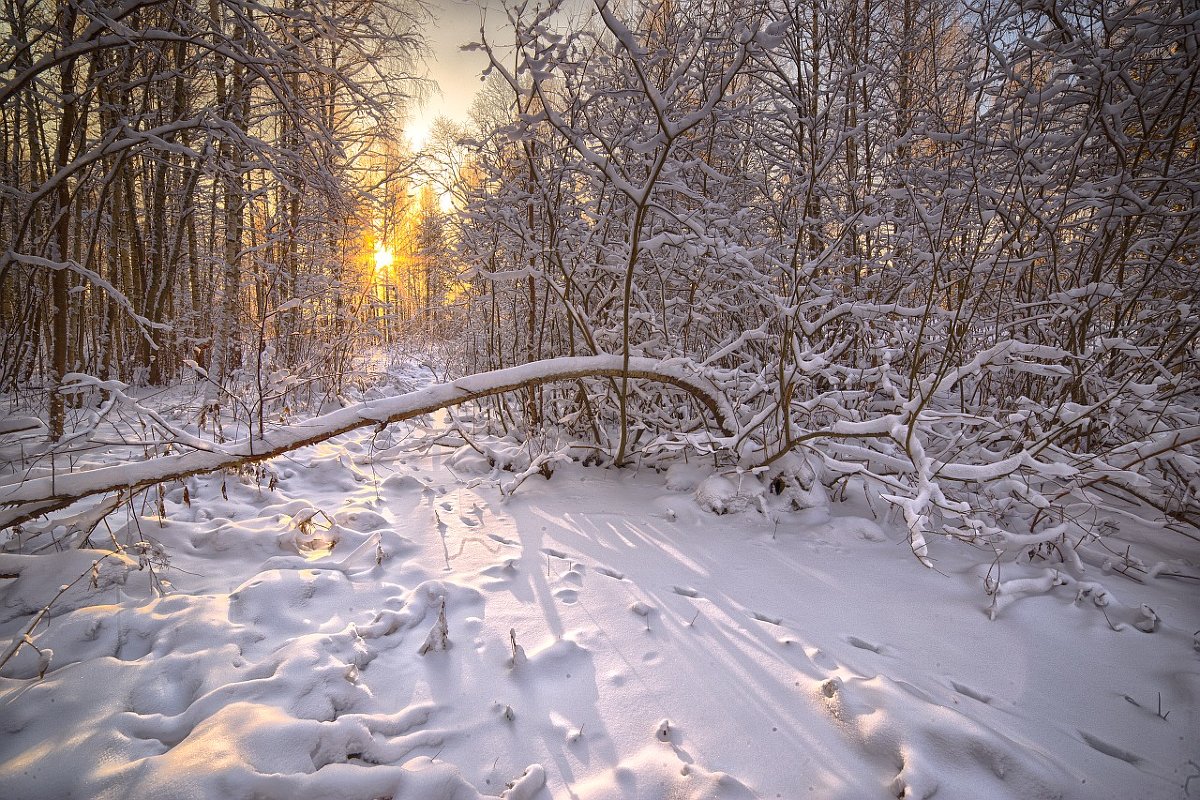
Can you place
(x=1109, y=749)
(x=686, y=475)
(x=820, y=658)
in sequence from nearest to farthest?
(x=1109, y=749) → (x=820, y=658) → (x=686, y=475)

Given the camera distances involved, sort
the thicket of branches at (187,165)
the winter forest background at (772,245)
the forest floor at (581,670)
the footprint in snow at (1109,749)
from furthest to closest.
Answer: the thicket of branches at (187,165) → the winter forest background at (772,245) → the footprint in snow at (1109,749) → the forest floor at (581,670)

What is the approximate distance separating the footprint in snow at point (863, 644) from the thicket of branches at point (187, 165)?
11.8 ft

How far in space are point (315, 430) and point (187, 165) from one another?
6.05 metres

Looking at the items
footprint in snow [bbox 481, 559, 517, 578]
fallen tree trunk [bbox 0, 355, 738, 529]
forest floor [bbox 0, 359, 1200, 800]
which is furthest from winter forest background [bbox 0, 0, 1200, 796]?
footprint in snow [bbox 481, 559, 517, 578]

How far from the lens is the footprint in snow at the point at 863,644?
175 cm

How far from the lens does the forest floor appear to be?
1.21m

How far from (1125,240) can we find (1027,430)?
4.22 feet

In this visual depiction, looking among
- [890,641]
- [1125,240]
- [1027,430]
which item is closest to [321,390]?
[890,641]

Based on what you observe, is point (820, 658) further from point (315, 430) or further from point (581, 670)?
point (315, 430)

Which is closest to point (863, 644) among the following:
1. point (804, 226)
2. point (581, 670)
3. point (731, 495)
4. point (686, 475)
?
point (581, 670)

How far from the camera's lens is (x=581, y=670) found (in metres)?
1.62

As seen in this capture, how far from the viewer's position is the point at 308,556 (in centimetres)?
236

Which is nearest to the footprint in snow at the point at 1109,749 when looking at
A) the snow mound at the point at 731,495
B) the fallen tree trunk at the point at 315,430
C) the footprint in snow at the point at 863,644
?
the footprint in snow at the point at 863,644

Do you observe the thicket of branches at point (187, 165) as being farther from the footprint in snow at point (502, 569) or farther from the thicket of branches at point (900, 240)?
the footprint in snow at point (502, 569)
